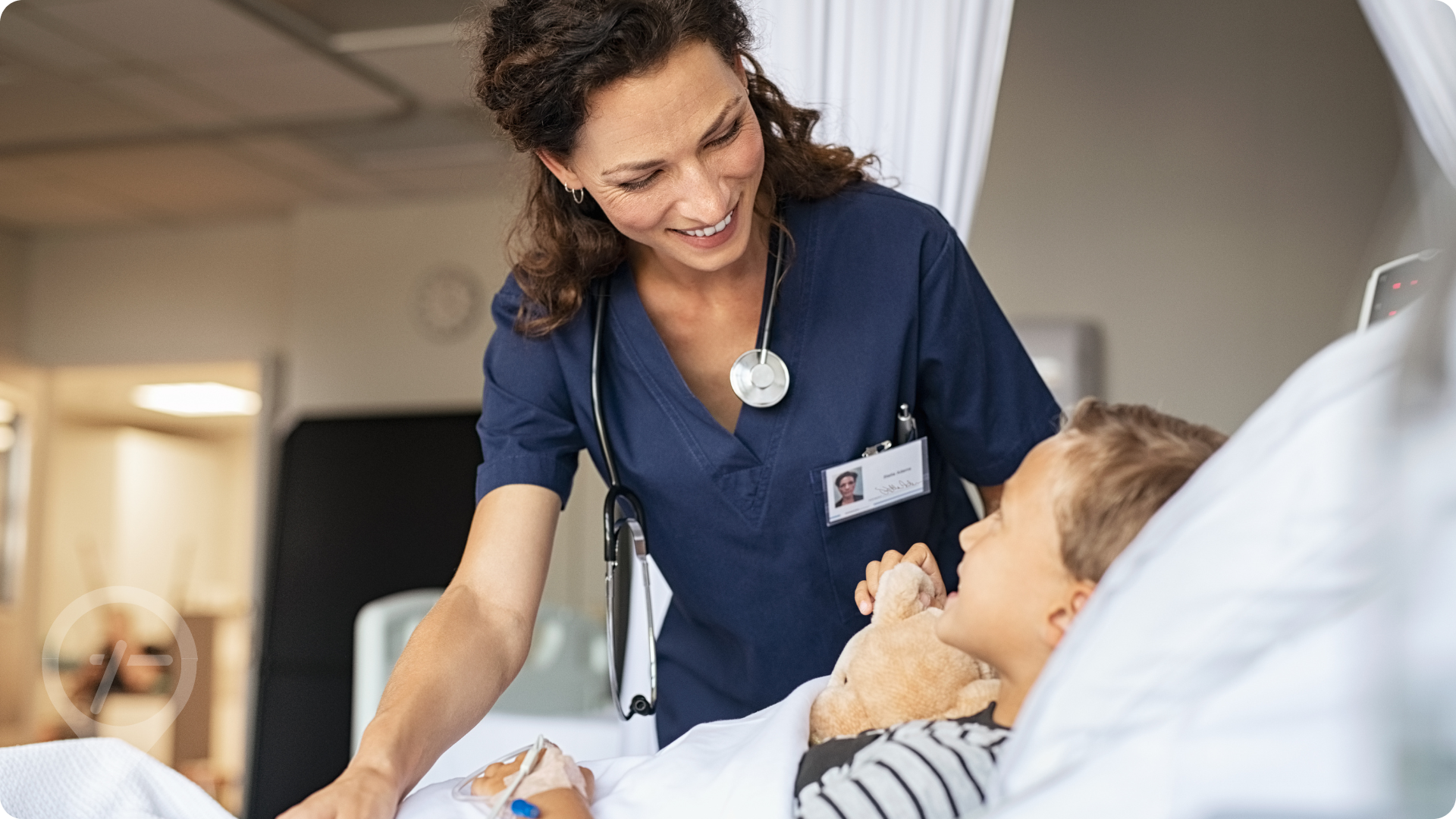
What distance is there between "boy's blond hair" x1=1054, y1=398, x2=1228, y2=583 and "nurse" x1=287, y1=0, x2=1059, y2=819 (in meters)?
0.45

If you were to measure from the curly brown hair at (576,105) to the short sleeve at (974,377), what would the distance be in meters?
0.18

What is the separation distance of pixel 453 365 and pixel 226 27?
1.82 meters

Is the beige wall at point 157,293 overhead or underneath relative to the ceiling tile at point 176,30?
underneath

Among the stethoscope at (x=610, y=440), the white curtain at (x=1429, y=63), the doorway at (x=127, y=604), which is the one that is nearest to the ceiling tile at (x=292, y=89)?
the doorway at (x=127, y=604)

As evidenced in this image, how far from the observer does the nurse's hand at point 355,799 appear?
824mm

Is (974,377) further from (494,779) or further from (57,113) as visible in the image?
(57,113)

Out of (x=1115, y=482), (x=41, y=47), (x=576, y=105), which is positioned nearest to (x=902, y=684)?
(x=1115, y=482)

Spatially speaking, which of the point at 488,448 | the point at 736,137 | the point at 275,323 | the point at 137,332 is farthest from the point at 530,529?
the point at 137,332

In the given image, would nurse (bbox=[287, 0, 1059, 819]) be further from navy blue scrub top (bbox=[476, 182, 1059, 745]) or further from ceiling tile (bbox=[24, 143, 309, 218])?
ceiling tile (bbox=[24, 143, 309, 218])

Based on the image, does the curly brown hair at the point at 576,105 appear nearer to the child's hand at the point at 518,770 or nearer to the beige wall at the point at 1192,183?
the child's hand at the point at 518,770

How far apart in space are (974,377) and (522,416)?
19.5 inches

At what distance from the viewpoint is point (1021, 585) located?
0.85 meters

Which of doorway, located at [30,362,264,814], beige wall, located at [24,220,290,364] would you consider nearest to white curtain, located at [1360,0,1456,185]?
beige wall, located at [24,220,290,364]

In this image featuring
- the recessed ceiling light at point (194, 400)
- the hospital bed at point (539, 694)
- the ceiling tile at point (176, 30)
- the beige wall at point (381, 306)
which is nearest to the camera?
the hospital bed at point (539, 694)
